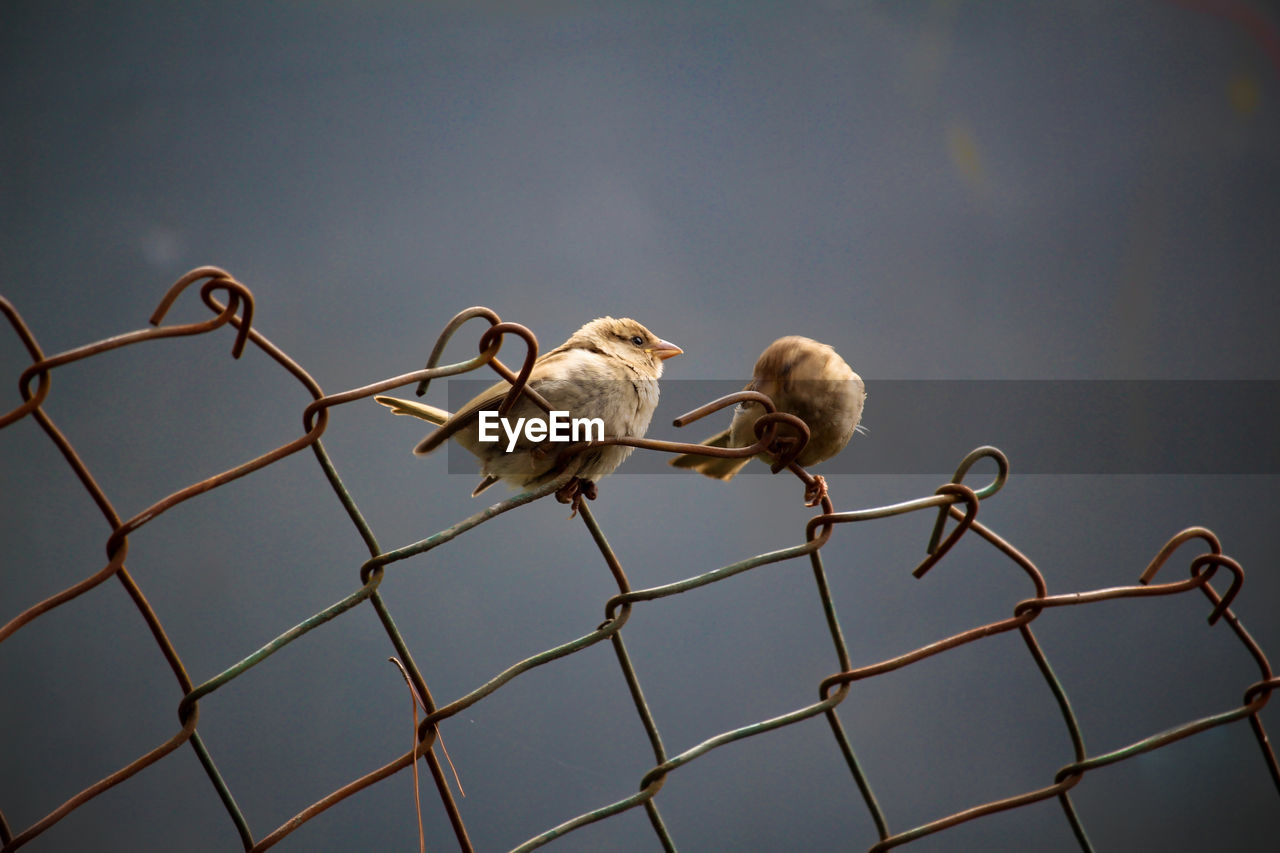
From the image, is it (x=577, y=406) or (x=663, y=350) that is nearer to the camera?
(x=577, y=406)

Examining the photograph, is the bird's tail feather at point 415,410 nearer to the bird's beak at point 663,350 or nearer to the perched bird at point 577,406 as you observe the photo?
the perched bird at point 577,406

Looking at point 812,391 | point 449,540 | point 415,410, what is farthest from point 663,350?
point 449,540

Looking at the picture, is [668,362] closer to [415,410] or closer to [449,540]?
[415,410]

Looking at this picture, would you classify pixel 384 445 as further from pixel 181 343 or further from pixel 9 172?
pixel 9 172

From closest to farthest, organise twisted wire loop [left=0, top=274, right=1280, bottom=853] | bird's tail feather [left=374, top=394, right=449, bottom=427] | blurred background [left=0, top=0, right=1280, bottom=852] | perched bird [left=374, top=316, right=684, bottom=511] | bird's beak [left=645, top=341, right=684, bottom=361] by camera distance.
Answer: twisted wire loop [left=0, top=274, right=1280, bottom=853]
perched bird [left=374, top=316, right=684, bottom=511]
bird's tail feather [left=374, top=394, right=449, bottom=427]
bird's beak [left=645, top=341, right=684, bottom=361]
blurred background [left=0, top=0, right=1280, bottom=852]

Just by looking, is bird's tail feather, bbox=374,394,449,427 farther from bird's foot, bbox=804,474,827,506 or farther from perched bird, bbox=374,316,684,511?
bird's foot, bbox=804,474,827,506

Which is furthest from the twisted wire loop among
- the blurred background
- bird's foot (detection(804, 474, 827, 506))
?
the blurred background

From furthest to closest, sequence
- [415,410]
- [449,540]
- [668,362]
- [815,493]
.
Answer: [668,362] < [415,410] < [815,493] < [449,540]
